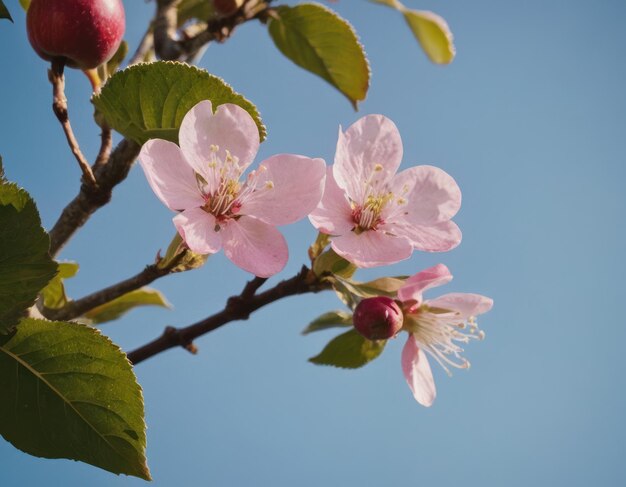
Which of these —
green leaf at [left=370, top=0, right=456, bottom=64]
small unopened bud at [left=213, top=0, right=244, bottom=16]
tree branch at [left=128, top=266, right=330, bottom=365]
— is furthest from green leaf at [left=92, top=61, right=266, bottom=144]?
green leaf at [left=370, top=0, right=456, bottom=64]

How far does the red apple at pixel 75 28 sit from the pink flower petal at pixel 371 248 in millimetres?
411

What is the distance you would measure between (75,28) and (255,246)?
0.37 metres

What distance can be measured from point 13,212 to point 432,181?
23.4 inches

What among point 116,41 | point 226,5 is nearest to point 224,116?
point 116,41

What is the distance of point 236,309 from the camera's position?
0.92 meters

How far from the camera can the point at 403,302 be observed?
3.25 ft

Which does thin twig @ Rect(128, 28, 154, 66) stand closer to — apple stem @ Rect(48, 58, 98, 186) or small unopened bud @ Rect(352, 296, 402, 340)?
apple stem @ Rect(48, 58, 98, 186)

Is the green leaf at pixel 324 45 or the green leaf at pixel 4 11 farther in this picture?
the green leaf at pixel 324 45

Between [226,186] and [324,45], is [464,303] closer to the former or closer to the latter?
[226,186]

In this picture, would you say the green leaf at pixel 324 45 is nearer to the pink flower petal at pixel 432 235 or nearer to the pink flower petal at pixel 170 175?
the pink flower petal at pixel 432 235

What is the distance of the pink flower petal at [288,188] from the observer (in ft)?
2.74

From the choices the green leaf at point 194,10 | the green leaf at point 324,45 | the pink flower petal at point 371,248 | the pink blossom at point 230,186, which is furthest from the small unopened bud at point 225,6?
the pink flower petal at point 371,248

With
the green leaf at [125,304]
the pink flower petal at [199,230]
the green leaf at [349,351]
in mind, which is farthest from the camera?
the green leaf at [125,304]

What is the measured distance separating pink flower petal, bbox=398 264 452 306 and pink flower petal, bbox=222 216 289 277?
20cm
